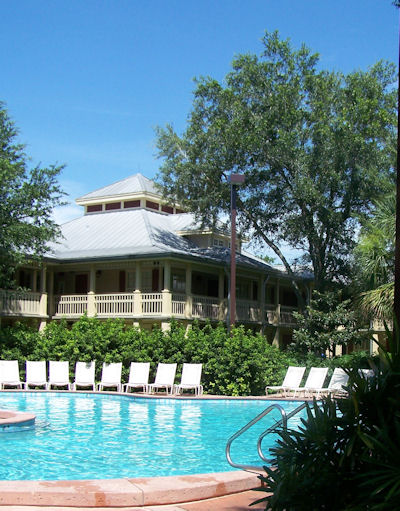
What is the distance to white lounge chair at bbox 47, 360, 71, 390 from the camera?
20.8 meters

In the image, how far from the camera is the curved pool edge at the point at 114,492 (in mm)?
6367

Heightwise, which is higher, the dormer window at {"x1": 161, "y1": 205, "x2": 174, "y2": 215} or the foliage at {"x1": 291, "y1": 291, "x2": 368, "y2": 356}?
the dormer window at {"x1": 161, "y1": 205, "x2": 174, "y2": 215}

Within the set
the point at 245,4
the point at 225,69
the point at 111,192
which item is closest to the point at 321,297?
the point at 225,69

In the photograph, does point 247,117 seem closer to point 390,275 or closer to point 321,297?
point 321,297

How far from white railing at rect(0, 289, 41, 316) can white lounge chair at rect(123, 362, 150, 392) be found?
10650 millimetres

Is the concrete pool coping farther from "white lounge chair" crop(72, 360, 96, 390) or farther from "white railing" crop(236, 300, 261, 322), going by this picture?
"white railing" crop(236, 300, 261, 322)

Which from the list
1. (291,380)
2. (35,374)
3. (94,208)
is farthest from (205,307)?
(35,374)

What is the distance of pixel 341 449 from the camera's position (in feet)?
13.4

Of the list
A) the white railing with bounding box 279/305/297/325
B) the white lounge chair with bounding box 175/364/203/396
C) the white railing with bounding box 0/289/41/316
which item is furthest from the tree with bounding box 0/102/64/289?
the white railing with bounding box 279/305/297/325

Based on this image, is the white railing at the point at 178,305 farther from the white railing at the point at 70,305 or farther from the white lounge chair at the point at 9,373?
the white lounge chair at the point at 9,373

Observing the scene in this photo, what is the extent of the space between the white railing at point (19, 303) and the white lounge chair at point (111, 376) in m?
9.86

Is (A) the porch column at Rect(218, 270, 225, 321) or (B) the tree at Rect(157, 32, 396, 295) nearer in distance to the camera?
(B) the tree at Rect(157, 32, 396, 295)

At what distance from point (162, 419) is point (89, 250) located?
18.8 meters

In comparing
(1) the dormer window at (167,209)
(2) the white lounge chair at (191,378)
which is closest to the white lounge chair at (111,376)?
(2) the white lounge chair at (191,378)
